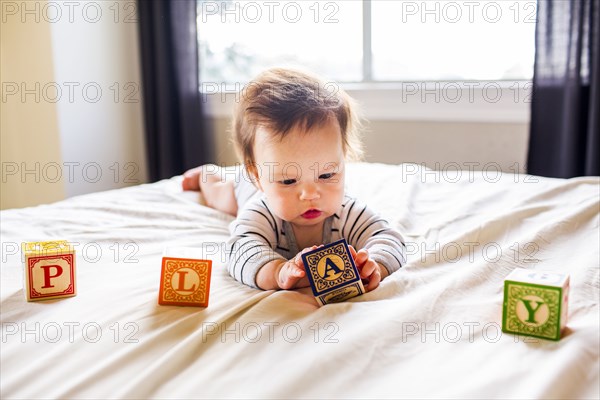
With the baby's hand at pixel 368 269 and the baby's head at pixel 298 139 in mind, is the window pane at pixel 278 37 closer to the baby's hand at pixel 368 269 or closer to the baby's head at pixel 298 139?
the baby's head at pixel 298 139

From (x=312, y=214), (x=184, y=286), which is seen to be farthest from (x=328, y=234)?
(x=184, y=286)

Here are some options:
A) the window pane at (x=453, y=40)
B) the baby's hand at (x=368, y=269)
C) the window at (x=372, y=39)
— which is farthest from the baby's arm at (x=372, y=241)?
the window pane at (x=453, y=40)

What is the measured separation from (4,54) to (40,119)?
0.34 m

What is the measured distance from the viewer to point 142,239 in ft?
4.34

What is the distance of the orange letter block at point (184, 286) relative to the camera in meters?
0.93

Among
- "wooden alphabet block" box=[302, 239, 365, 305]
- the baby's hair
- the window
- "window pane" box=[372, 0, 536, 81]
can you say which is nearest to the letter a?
"wooden alphabet block" box=[302, 239, 365, 305]

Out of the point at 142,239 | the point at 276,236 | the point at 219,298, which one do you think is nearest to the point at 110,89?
the point at 142,239

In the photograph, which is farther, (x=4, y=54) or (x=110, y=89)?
(x=110, y=89)

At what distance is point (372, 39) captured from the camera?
9.14ft

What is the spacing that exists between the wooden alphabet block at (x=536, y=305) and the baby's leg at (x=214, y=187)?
2.85 feet

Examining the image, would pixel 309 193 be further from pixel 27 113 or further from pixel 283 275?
pixel 27 113

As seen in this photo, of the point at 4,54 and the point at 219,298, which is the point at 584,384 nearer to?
the point at 219,298

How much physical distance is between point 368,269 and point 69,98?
87.5 inches

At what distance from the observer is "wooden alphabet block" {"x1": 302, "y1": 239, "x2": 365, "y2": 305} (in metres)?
0.94
